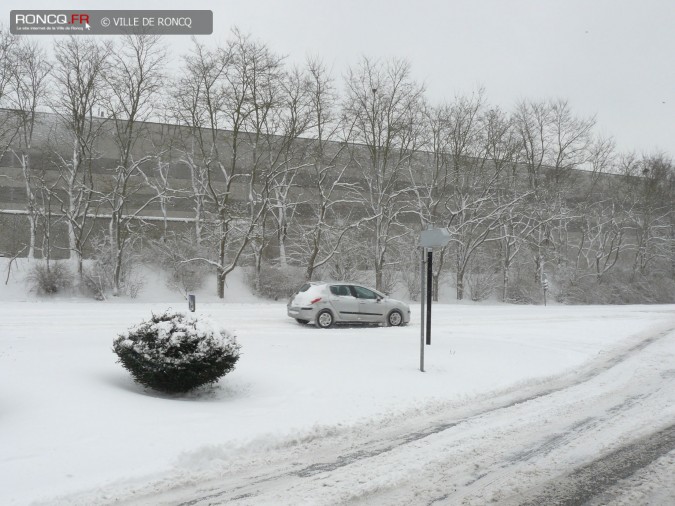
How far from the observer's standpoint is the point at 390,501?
5.15 meters

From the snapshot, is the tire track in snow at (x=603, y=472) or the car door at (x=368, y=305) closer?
the tire track in snow at (x=603, y=472)

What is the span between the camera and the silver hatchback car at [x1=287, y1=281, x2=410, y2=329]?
19.0m

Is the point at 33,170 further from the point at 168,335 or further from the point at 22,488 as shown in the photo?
the point at 22,488

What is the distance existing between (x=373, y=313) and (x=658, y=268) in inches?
1619

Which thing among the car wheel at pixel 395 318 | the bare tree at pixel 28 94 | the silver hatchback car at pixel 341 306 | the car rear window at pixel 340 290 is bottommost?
the car wheel at pixel 395 318

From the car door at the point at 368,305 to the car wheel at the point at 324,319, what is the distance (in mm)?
1119

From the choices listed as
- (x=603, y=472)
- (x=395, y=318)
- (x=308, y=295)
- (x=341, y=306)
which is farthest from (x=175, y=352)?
(x=395, y=318)

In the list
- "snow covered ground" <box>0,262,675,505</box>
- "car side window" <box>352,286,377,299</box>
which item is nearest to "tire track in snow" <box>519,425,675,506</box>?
"snow covered ground" <box>0,262,675,505</box>

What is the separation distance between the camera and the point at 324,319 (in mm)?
19062

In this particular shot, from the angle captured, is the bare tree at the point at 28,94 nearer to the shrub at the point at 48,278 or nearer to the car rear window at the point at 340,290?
the shrub at the point at 48,278

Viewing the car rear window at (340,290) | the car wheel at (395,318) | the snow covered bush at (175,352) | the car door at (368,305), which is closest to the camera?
the snow covered bush at (175,352)

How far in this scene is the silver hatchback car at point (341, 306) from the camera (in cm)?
1895

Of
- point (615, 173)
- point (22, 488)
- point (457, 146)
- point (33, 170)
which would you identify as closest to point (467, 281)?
point (457, 146)

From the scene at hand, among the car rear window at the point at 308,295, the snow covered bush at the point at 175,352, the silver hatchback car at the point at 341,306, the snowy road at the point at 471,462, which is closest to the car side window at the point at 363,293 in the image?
the silver hatchback car at the point at 341,306
